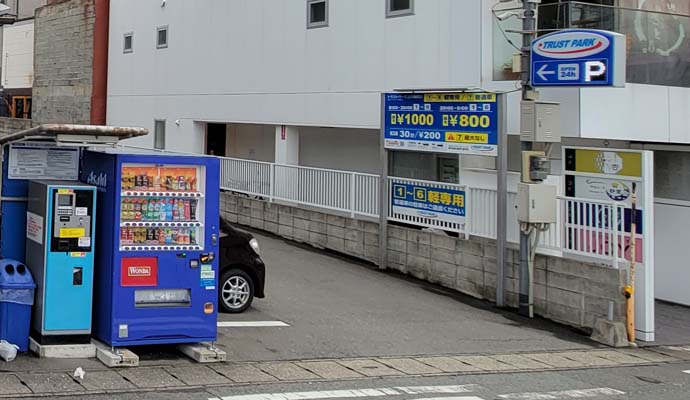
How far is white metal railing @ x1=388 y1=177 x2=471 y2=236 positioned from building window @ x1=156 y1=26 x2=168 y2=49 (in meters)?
14.9

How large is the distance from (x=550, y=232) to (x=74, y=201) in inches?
296

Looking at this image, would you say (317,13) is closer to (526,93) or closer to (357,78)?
(357,78)

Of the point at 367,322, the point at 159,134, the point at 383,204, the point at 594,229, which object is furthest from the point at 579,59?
the point at 159,134

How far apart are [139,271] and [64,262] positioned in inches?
29.6

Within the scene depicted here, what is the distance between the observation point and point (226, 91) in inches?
984

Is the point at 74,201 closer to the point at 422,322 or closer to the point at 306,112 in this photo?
the point at 422,322

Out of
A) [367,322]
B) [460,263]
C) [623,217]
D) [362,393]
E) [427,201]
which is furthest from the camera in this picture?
[427,201]

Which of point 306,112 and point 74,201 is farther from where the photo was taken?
point 306,112

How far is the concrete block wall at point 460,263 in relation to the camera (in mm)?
12320

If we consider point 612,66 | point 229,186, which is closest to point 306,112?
point 229,186

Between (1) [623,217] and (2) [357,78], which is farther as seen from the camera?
(2) [357,78]

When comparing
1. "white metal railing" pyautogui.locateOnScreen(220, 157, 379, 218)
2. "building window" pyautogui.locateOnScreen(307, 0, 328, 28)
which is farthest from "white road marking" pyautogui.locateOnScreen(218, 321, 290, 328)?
"building window" pyautogui.locateOnScreen(307, 0, 328, 28)

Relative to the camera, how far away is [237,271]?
11641mm

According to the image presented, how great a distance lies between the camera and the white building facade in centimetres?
1457
